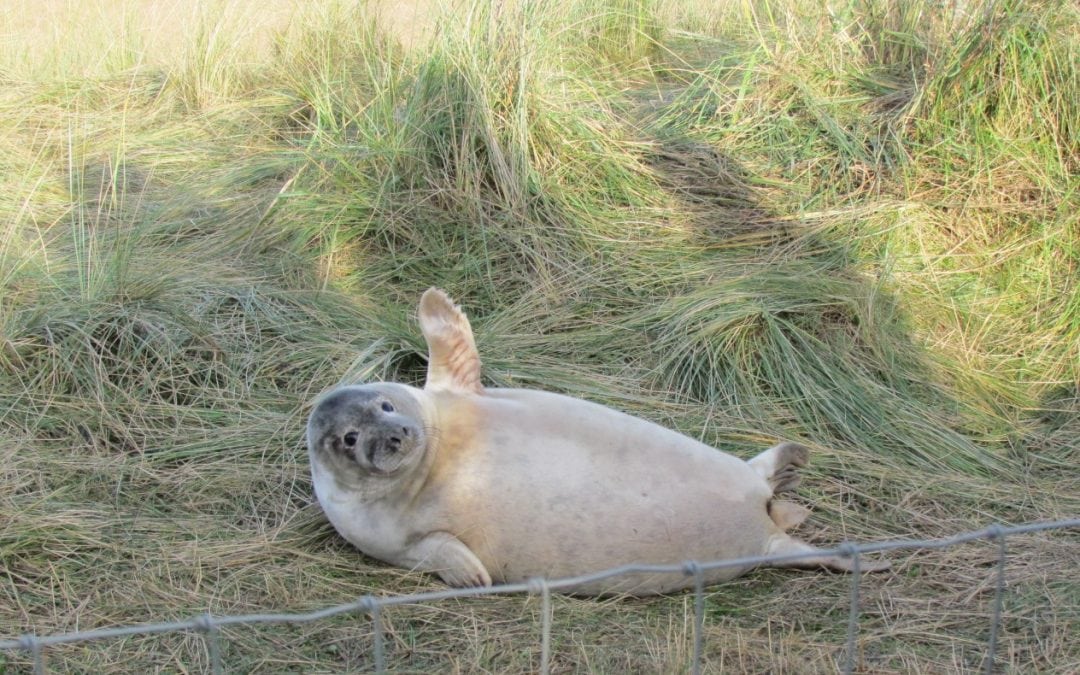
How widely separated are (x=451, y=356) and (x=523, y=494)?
56 cm

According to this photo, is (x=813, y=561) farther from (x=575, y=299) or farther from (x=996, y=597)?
(x=575, y=299)

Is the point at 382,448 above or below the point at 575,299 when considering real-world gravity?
above

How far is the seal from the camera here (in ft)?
9.29

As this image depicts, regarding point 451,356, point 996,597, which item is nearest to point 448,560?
point 451,356

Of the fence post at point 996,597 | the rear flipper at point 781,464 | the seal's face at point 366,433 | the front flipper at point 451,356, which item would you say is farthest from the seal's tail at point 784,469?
the seal's face at point 366,433

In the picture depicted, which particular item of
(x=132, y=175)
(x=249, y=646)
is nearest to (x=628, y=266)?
(x=249, y=646)

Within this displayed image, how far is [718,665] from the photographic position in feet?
8.23

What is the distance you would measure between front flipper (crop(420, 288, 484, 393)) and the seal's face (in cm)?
28

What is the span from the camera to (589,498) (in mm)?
2873

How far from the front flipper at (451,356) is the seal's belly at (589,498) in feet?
0.51

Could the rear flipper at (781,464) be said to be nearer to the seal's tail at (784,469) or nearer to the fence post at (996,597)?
the seal's tail at (784,469)

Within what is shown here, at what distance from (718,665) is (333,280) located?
2.49 metres

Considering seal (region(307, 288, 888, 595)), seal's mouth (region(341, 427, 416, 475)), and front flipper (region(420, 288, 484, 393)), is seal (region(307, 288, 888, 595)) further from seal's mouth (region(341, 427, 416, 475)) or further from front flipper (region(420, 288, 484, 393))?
front flipper (region(420, 288, 484, 393))

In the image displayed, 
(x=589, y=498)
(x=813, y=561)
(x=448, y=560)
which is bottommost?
(x=813, y=561)
